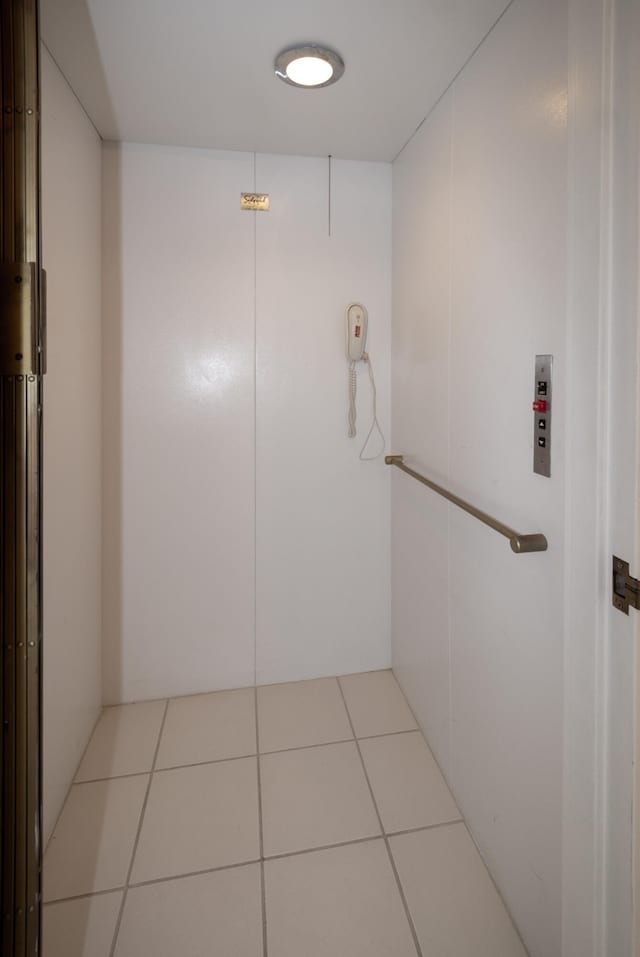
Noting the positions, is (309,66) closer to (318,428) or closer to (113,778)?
(318,428)

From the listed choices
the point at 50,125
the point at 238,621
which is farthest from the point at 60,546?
the point at 50,125

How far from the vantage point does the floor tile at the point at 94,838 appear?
129 centimetres

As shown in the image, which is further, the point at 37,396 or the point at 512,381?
the point at 512,381

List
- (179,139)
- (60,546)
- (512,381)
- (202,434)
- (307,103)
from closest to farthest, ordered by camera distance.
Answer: (512,381)
(60,546)
(307,103)
(179,139)
(202,434)

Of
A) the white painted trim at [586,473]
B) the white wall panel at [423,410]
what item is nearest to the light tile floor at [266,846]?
the white wall panel at [423,410]

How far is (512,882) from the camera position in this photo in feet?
3.94

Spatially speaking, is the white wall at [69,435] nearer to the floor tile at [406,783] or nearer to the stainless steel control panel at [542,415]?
the floor tile at [406,783]

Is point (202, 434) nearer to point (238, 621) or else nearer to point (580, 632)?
point (238, 621)

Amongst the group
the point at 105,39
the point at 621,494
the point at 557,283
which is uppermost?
the point at 105,39

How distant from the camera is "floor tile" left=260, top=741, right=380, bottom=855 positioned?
142cm

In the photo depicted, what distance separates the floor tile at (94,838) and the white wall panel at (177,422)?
1.58 ft

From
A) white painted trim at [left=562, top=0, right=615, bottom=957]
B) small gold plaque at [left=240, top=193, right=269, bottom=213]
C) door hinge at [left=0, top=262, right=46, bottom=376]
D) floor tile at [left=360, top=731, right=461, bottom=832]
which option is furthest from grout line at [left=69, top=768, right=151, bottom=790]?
small gold plaque at [left=240, top=193, right=269, bottom=213]

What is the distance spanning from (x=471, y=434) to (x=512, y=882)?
1.12 meters

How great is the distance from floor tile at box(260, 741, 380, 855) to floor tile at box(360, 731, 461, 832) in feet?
0.15
